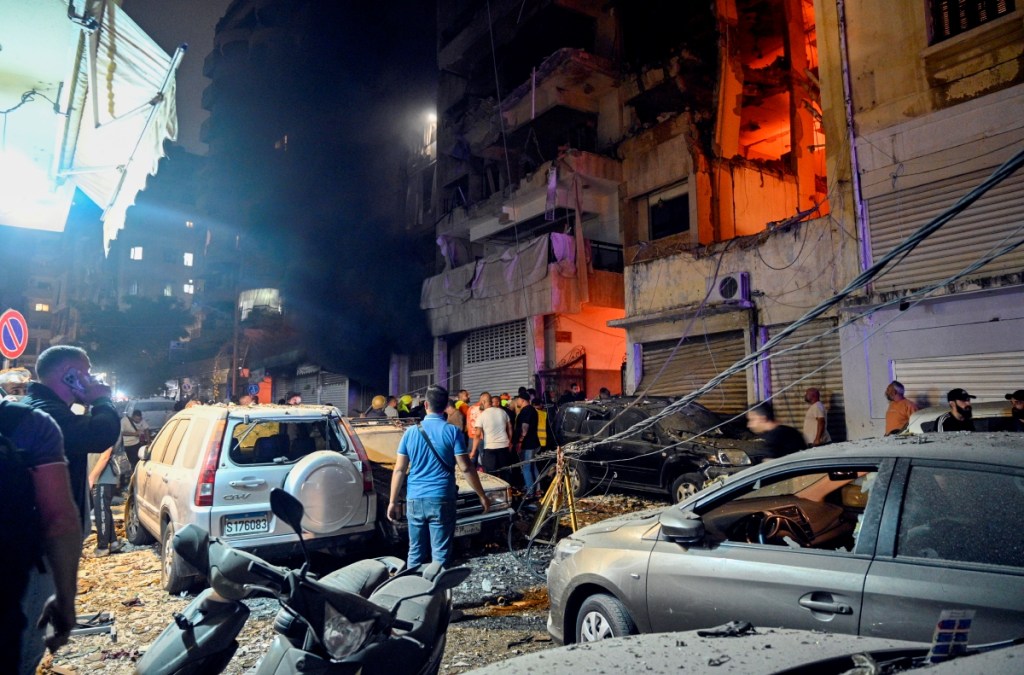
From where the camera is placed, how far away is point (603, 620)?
3.72 meters

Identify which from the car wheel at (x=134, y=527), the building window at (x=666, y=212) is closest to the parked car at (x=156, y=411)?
the car wheel at (x=134, y=527)

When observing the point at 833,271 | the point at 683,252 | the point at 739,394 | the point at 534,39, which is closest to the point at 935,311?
the point at 833,271

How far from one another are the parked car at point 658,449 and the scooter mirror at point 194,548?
6.40 metres

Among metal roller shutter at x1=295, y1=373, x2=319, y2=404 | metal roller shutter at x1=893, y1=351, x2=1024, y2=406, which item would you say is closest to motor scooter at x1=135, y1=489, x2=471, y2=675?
metal roller shutter at x1=893, y1=351, x2=1024, y2=406

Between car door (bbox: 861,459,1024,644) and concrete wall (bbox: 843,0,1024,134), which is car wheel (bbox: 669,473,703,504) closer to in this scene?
car door (bbox: 861,459,1024,644)

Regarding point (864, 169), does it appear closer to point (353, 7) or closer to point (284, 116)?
point (353, 7)

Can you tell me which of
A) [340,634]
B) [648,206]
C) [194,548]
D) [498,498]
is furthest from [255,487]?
[648,206]

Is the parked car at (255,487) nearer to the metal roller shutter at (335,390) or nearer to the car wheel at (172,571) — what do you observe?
the car wheel at (172,571)

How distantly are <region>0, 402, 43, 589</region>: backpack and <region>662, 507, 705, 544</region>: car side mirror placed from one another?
291 cm

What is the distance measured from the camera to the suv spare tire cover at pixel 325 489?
5.49m

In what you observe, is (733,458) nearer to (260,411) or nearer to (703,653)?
(260,411)

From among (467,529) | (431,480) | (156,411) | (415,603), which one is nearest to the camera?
(415,603)

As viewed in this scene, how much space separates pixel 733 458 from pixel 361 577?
24.0ft

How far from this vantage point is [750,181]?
55.2ft
